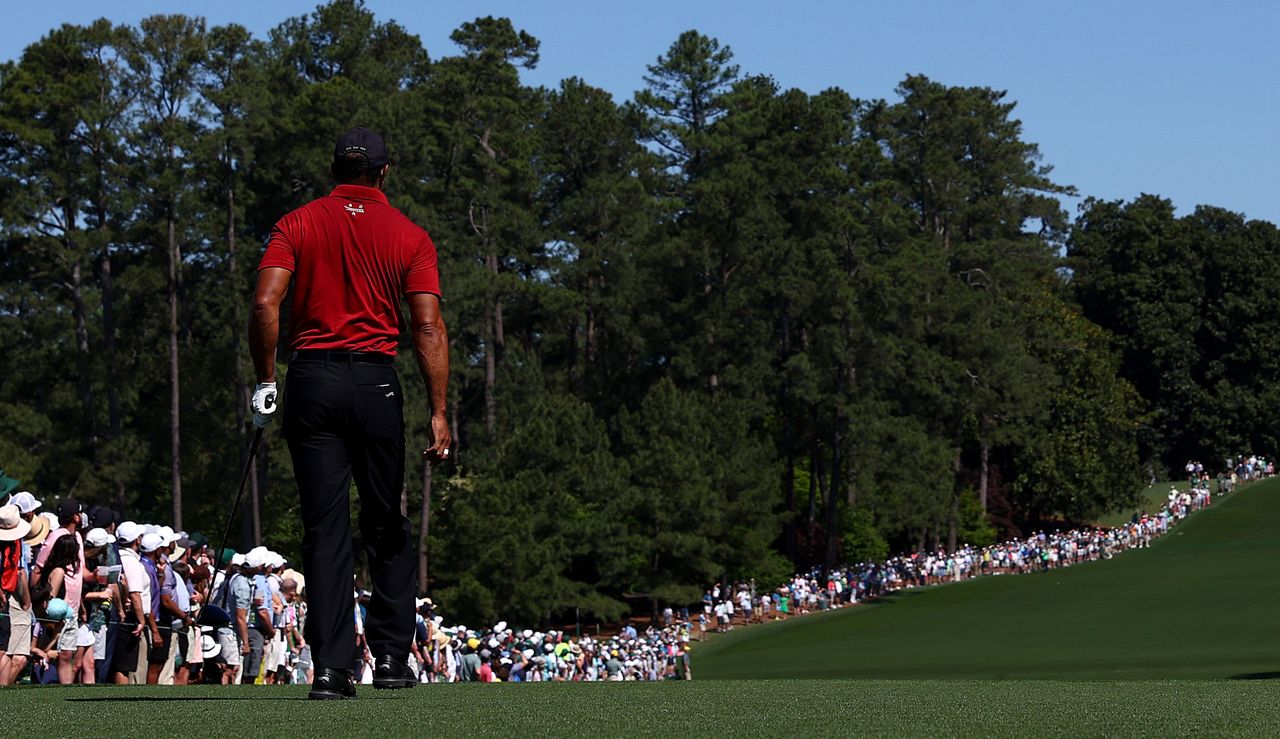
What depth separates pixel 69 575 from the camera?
42.3ft

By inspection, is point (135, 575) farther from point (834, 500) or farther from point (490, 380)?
point (834, 500)

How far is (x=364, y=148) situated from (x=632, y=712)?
246cm

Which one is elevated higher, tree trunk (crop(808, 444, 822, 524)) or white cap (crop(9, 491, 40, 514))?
tree trunk (crop(808, 444, 822, 524))

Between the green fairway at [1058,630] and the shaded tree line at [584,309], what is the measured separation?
5.40m

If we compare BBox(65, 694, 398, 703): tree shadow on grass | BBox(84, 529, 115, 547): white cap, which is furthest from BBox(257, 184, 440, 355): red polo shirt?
BBox(84, 529, 115, 547): white cap

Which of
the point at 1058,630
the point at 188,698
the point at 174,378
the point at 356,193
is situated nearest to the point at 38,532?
the point at 188,698

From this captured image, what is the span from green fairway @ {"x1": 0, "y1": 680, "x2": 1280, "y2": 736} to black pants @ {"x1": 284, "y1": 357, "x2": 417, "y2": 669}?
0.36m

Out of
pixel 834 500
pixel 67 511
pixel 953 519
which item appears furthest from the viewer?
pixel 953 519

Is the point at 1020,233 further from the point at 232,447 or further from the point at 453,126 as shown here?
the point at 232,447

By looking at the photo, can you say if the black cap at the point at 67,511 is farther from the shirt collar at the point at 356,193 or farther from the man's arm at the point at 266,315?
the shirt collar at the point at 356,193

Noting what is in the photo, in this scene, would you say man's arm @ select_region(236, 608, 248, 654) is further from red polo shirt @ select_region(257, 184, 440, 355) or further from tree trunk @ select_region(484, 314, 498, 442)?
tree trunk @ select_region(484, 314, 498, 442)

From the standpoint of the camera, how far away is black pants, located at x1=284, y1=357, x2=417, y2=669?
7.12 m

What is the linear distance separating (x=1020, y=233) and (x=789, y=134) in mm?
31048

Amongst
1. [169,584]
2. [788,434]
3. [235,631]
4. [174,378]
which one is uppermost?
[174,378]
